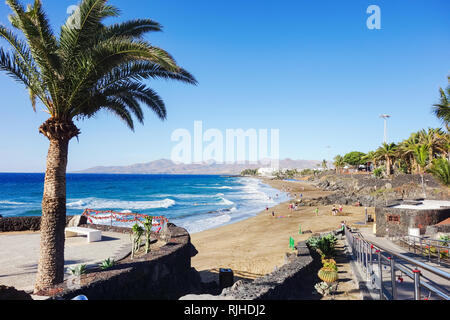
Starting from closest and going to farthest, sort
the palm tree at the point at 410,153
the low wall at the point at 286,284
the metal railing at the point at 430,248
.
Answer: the low wall at the point at 286,284 → the metal railing at the point at 430,248 → the palm tree at the point at 410,153

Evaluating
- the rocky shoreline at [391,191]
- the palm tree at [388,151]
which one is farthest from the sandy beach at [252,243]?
the palm tree at [388,151]

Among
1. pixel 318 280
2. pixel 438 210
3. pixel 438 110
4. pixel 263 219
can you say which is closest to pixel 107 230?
pixel 318 280

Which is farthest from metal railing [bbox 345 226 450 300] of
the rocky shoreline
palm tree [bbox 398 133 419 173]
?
palm tree [bbox 398 133 419 173]

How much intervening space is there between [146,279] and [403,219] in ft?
53.7

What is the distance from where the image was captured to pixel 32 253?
38.4 ft

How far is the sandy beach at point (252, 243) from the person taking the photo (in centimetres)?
1577

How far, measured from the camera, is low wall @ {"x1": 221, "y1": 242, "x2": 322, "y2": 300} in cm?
652

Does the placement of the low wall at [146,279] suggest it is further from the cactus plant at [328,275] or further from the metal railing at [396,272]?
the metal railing at [396,272]

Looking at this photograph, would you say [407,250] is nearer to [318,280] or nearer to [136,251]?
[318,280]

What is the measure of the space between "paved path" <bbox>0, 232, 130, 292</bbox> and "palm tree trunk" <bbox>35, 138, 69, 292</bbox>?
1168 millimetres

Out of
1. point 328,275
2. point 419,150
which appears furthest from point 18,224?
point 419,150

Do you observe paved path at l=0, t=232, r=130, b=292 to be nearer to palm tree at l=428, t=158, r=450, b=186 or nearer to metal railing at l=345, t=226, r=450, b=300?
metal railing at l=345, t=226, r=450, b=300

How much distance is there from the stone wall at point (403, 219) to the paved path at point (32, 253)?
15.6m
